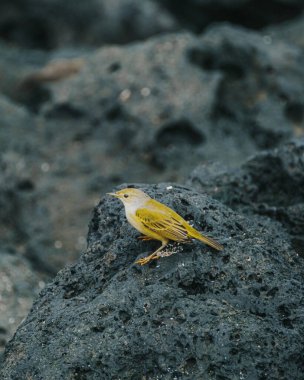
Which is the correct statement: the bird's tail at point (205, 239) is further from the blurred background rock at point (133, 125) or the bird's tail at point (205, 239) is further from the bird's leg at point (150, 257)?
the blurred background rock at point (133, 125)

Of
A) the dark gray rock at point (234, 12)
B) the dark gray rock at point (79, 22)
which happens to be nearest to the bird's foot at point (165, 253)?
the dark gray rock at point (79, 22)

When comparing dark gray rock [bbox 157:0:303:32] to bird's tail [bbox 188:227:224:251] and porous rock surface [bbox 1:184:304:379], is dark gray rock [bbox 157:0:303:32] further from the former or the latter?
bird's tail [bbox 188:227:224:251]

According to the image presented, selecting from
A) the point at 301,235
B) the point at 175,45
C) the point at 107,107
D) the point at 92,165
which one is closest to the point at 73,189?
the point at 92,165

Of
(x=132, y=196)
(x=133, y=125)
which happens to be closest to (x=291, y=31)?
(x=133, y=125)

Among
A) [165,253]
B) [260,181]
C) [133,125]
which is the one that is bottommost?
[133,125]

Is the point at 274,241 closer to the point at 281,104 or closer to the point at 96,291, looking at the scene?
the point at 96,291

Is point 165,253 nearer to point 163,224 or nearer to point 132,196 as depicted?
point 163,224

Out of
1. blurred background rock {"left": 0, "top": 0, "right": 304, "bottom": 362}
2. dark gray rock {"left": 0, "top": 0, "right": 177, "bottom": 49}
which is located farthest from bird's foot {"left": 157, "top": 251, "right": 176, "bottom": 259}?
dark gray rock {"left": 0, "top": 0, "right": 177, "bottom": 49}
